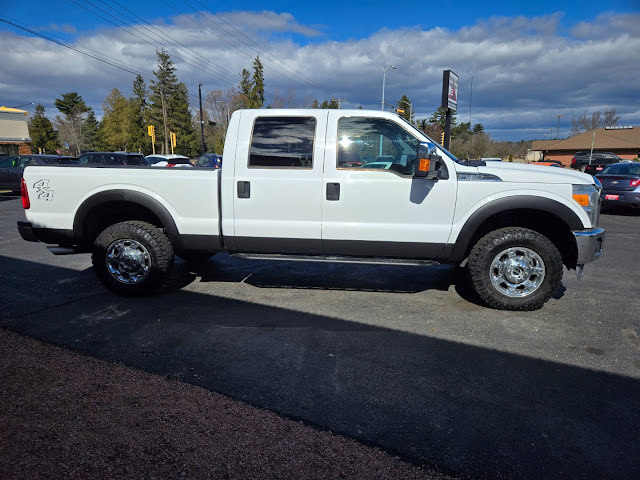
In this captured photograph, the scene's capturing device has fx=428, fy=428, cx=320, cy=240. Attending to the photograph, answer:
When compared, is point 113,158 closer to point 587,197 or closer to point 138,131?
point 587,197

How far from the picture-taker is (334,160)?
4.55 meters

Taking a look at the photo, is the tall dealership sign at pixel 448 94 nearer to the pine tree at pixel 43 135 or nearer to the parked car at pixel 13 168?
the parked car at pixel 13 168

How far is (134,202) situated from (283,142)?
5.94 ft

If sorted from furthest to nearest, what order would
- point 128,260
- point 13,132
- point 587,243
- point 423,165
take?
1. point 13,132
2. point 128,260
3. point 587,243
4. point 423,165

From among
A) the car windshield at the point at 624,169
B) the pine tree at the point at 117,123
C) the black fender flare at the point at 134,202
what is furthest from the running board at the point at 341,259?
the pine tree at the point at 117,123

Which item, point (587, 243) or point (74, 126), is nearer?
point (587, 243)

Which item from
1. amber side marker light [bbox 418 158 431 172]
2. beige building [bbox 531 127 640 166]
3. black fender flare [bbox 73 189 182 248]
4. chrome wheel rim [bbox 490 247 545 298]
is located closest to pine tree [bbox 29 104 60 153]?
beige building [bbox 531 127 640 166]

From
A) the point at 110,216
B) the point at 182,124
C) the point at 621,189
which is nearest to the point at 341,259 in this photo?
the point at 110,216

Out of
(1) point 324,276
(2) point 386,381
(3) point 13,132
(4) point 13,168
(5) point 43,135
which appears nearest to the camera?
(2) point 386,381

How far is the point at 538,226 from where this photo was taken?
4824mm

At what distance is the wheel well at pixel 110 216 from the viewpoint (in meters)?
5.00

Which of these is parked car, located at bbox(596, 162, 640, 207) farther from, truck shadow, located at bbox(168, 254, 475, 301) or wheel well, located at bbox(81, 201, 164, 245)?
wheel well, located at bbox(81, 201, 164, 245)

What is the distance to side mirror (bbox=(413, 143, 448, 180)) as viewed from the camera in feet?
13.7

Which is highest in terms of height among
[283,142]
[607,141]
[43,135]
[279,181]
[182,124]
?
[182,124]
